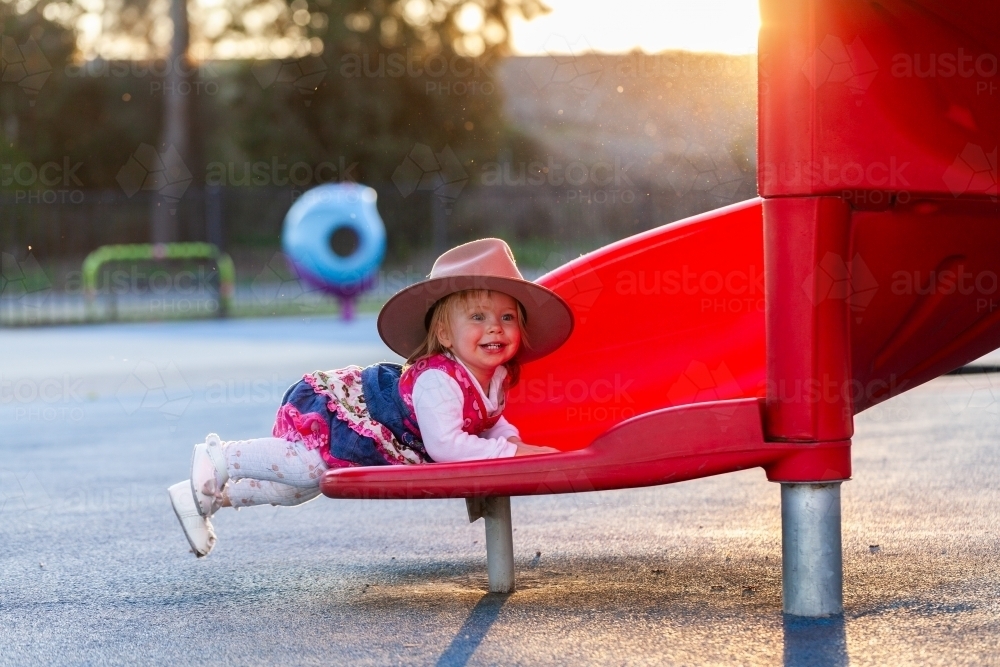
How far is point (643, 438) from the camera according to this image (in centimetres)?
229

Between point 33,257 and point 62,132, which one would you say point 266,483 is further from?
point 62,132

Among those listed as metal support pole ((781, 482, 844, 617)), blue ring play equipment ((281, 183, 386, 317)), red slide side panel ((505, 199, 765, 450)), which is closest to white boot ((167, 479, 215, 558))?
red slide side panel ((505, 199, 765, 450))

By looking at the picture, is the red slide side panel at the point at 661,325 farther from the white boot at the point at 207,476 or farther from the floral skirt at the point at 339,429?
the white boot at the point at 207,476

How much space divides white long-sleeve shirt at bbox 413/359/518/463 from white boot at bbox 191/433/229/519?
1.35 ft

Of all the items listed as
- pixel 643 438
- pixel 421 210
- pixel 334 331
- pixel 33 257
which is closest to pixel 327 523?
pixel 643 438

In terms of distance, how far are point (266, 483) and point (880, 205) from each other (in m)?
1.35

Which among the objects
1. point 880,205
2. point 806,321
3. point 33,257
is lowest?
point 33,257

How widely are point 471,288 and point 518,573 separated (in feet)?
1.98

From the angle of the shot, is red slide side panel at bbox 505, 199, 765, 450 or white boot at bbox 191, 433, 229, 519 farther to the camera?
red slide side panel at bbox 505, 199, 765, 450

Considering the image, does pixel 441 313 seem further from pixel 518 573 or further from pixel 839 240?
pixel 839 240

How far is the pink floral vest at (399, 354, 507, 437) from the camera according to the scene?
2.67 metres

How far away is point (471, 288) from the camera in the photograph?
8.81 feet

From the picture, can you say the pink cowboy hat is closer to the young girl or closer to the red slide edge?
the young girl

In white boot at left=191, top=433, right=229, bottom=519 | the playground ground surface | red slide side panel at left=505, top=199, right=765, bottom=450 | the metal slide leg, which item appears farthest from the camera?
red slide side panel at left=505, top=199, right=765, bottom=450
